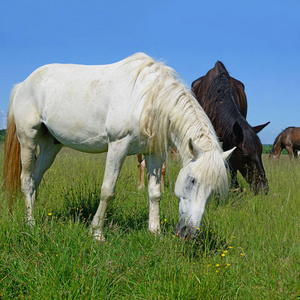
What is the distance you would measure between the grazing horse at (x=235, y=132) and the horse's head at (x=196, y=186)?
2186 millimetres

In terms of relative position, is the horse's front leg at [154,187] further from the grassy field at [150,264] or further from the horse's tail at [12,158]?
the horse's tail at [12,158]

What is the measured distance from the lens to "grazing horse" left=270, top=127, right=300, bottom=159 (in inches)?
753

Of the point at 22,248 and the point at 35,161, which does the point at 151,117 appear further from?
the point at 35,161

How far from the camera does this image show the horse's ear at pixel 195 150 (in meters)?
2.93

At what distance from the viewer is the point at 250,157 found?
5.12 metres

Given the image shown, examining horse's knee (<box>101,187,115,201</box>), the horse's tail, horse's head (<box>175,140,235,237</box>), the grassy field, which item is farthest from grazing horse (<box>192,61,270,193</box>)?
the horse's tail

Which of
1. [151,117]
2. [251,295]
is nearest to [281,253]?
[251,295]

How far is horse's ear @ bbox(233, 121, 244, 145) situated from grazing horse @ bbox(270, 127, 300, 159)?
48.9 ft

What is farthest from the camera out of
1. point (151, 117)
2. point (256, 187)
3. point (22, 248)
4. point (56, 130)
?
point (256, 187)

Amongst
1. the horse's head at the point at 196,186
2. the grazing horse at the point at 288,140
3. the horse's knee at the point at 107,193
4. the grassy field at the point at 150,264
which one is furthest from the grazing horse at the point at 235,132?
the grazing horse at the point at 288,140

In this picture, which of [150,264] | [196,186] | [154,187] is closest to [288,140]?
[154,187]

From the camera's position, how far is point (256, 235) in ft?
11.9

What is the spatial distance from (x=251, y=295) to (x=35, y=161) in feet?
11.3

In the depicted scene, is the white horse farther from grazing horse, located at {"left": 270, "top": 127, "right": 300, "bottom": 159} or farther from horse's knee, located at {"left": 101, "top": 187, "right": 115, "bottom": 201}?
grazing horse, located at {"left": 270, "top": 127, "right": 300, "bottom": 159}
